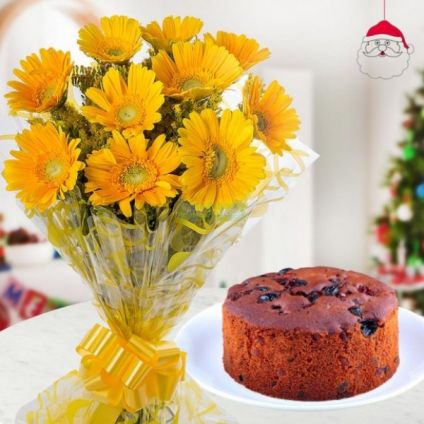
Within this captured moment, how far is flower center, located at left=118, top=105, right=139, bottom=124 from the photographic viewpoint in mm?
821

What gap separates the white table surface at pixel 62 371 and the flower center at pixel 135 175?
52 cm

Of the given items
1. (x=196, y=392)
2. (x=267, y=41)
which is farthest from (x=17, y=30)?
(x=196, y=392)

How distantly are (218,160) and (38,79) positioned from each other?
28cm

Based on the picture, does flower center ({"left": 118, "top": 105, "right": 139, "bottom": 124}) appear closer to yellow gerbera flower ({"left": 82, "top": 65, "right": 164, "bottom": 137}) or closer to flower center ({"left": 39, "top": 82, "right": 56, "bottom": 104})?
yellow gerbera flower ({"left": 82, "top": 65, "right": 164, "bottom": 137})

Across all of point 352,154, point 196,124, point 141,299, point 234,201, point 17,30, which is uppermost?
point 17,30

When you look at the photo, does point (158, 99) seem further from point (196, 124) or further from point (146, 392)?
point (146, 392)

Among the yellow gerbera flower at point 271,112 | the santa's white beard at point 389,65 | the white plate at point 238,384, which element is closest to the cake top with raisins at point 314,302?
the white plate at point 238,384

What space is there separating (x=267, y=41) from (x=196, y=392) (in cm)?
398

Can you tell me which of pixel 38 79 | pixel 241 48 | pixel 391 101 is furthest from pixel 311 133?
pixel 38 79

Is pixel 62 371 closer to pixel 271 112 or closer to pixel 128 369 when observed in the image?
pixel 128 369

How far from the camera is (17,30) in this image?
399cm

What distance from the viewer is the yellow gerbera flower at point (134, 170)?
82 cm

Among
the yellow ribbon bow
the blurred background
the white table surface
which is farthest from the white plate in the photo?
the blurred background

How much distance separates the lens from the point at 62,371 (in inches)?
52.2
